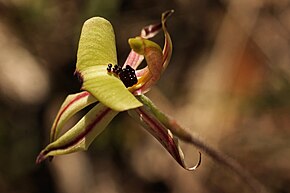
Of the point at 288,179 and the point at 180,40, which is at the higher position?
the point at 180,40

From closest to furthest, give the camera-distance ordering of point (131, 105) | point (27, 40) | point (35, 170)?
point (131, 105), point (35, 170), point (27, 40)

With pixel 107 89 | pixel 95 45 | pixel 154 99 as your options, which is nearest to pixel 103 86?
pixel 107 89

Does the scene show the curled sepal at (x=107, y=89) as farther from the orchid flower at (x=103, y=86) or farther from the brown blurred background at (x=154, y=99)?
the brown blurred background at (x=154, y=99)

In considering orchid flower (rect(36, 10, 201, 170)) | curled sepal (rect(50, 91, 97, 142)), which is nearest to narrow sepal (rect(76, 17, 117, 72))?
orchid flower (rect(36, 10, 201, 170))

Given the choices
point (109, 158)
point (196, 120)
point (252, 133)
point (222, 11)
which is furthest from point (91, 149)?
point (222, 11)

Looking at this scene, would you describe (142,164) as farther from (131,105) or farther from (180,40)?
(131,105)

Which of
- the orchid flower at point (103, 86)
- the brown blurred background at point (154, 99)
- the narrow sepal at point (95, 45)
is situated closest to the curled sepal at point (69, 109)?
the orchid flower at point (103, 86)
